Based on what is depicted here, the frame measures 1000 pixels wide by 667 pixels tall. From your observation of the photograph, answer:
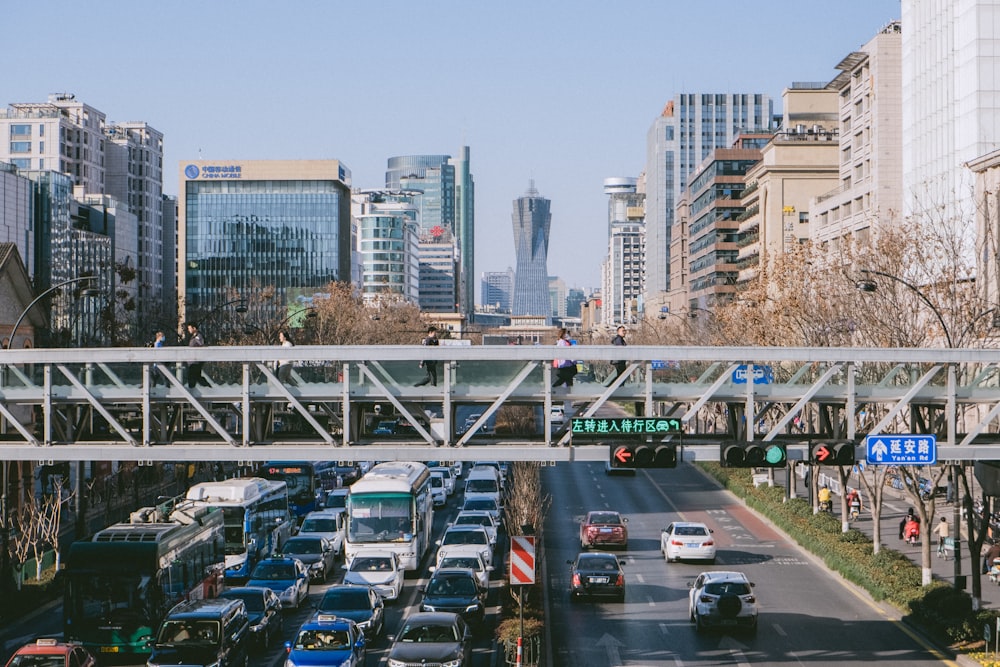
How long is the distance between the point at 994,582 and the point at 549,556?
15241 millimetres

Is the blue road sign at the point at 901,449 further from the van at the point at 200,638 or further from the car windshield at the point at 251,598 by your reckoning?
the car windshield at the point at 251,598

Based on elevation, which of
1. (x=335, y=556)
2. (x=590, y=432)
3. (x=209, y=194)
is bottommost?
(x=335, y=556)

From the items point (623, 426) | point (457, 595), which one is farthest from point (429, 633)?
point (623, 426)

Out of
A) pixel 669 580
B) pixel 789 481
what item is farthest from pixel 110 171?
pixel 669 580

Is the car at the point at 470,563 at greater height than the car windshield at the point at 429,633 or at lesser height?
lesser

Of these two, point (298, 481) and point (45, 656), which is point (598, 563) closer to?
point (45, 656)

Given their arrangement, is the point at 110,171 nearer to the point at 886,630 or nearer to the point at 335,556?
the point at 335,556

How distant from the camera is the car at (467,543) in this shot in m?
38.5

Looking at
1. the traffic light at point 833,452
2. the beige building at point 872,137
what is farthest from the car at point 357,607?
the beige building at point 872,137

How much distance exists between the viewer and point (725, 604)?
31625 mm

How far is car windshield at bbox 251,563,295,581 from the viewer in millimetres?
35625

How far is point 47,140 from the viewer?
167 metres

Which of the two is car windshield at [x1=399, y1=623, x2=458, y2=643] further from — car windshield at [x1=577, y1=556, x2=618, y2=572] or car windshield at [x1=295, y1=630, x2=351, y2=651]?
car windshield at [x1=577, y1=556, x2=618, y2=572]

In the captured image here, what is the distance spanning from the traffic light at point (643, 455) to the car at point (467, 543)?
595 inches
